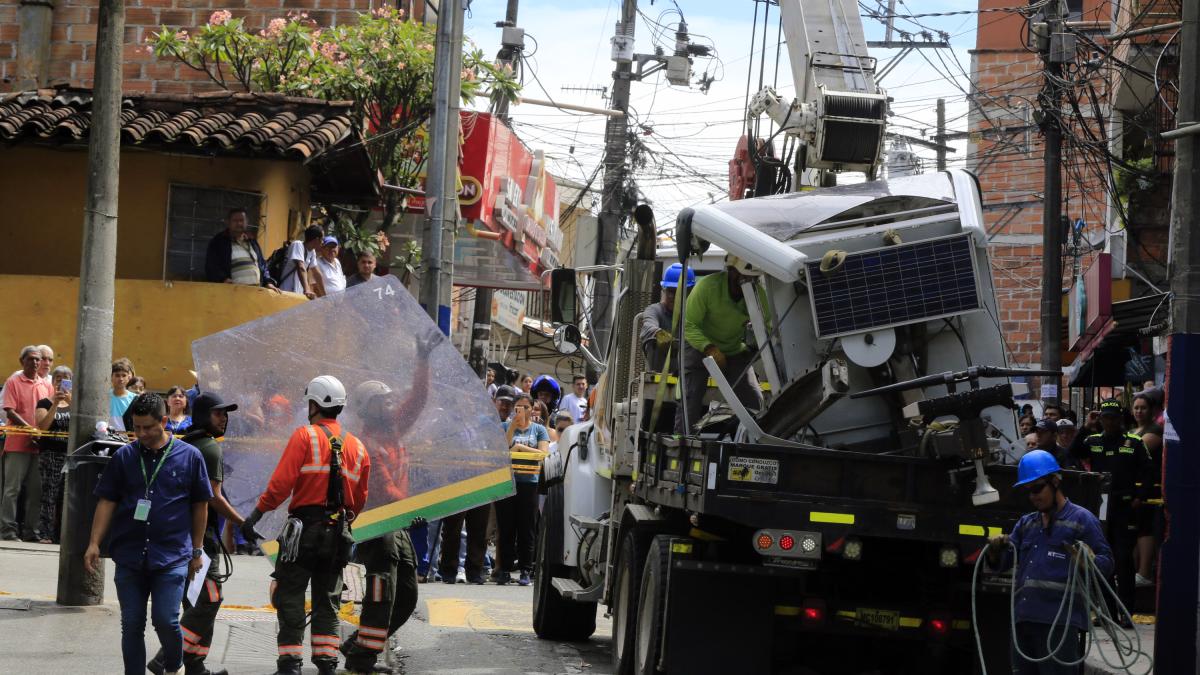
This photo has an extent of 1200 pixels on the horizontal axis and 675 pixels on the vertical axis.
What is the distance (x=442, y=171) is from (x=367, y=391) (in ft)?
33.9

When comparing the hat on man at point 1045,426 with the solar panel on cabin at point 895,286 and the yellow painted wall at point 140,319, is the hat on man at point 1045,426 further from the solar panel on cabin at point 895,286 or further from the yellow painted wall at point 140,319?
the yellow painted wall at point 140,319

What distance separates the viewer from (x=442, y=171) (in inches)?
813

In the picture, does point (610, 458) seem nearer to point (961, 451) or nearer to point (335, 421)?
point (335, 421)

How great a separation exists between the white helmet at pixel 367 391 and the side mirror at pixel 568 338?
6.80 ft

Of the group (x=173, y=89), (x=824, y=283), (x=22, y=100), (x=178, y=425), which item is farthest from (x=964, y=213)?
(x=173, y=89)

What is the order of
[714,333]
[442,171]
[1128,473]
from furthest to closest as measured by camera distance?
[442,171], [1128,473], [714,333]

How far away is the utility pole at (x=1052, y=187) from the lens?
19984 mm

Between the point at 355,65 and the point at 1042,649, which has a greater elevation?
the point at 355,65

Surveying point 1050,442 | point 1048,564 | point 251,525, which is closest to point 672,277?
point 251,525

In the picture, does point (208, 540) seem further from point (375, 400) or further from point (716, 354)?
point (716, 354)

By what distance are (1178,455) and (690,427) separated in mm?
3121

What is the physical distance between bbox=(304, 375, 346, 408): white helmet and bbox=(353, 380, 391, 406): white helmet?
1064mm

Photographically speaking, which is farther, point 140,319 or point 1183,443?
point 140,319

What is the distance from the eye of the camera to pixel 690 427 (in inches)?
400
